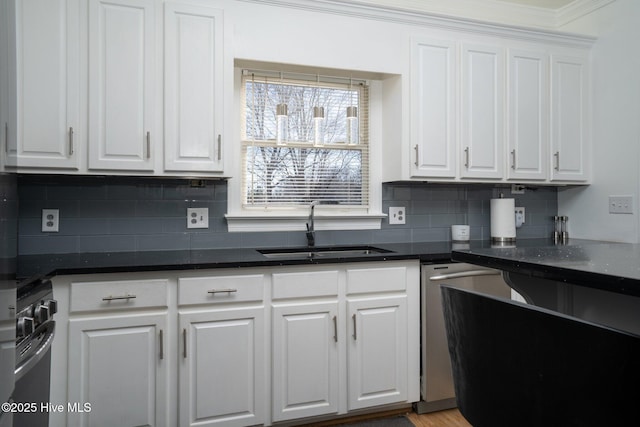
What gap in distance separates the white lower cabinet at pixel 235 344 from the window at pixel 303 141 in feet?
2.44

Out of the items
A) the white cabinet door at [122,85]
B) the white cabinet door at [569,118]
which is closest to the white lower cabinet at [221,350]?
the white cabinet door at [122,85]

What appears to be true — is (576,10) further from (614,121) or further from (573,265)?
(573,265)

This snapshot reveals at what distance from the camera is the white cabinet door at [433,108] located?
104 inches

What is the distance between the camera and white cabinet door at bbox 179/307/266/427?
194 cm

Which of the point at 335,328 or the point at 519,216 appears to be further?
the point at 519,216

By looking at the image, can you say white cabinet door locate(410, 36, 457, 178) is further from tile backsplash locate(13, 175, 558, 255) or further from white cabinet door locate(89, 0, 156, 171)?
white cabinet door locate(89, 0, 156, 171)

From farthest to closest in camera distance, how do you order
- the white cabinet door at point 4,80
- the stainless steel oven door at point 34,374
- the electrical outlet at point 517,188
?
the electrical outlet at point 517,188 → the stainless steel oven door at point 34,374 → the white cabinet door at point 4,80

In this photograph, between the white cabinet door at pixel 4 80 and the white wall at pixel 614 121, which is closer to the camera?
the white cabinet door at pixel 4 80

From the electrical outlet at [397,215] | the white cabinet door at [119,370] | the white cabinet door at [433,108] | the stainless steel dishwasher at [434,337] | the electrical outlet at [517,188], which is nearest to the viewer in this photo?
the white cabinet door at [119,370]

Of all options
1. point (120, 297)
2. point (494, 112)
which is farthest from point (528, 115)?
point (120, 297)

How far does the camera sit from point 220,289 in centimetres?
198

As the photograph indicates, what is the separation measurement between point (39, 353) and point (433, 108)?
2.38 m

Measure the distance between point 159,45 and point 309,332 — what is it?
1661 mm

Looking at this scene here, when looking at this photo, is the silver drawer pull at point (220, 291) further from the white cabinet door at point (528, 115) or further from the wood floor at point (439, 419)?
the white cabinet door at point (528, 115)
